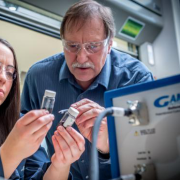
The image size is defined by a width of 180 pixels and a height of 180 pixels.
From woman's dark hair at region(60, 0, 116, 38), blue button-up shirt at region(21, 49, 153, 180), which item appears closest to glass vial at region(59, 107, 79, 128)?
blue button-up shirt at region(21, 49, 153, 180)

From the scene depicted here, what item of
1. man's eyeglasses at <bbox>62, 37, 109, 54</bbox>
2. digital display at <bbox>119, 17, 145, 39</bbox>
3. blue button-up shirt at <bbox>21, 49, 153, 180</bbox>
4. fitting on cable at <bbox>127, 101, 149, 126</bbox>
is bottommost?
fitting on cable at <bbox>127, 101, 149, 126</bbox>

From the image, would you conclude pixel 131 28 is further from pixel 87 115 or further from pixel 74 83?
pixel 87 115

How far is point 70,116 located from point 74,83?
0.66 metres

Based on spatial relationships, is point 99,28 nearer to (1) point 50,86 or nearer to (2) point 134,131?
(1) point 50,86

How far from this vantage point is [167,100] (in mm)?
658

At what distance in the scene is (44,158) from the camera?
129 cm

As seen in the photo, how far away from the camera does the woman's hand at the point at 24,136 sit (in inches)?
31.2

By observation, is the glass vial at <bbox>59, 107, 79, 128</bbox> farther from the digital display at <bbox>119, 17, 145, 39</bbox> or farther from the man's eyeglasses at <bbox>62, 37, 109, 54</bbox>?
the digital display at <bbox>119, 17, 145, 39</bbox>

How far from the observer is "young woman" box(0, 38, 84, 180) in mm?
808

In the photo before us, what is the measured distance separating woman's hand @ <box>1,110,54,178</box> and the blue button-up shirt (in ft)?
1.77

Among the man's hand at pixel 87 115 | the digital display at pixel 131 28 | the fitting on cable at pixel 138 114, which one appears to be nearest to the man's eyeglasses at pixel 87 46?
the man's hand at pixel 87 115

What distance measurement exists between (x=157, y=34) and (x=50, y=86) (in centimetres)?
222

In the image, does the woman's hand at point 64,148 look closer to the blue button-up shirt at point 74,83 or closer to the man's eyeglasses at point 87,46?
the blue button-up shirt at point 74,83

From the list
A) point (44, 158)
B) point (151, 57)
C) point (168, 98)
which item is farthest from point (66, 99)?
point (151, 57)
